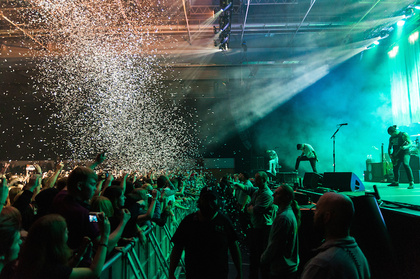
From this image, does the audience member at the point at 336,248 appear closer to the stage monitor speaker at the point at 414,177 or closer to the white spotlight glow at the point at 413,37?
the stage monitor speaker at the point at 414,177

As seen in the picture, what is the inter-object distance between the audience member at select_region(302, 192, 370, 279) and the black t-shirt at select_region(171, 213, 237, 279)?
3.54 feet

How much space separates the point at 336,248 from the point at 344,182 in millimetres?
3527

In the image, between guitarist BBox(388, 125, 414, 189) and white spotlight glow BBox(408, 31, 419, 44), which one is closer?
guitarist BBox(388, 125, 414, 189)

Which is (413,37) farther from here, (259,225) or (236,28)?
(259,225)

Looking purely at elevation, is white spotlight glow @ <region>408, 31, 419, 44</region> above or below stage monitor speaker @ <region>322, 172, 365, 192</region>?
above

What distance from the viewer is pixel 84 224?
2.13 meters

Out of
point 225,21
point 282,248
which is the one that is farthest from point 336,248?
point 225,21

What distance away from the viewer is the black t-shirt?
2375 mm

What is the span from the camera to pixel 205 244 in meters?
2.40

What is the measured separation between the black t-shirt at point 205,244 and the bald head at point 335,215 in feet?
3.54

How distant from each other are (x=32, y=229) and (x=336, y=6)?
1469cm

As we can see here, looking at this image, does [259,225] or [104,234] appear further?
[259,225]

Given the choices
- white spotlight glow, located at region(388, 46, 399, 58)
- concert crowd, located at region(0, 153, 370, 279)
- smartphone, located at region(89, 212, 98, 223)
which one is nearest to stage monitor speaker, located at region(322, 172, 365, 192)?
concert crowd, located at region(0, 153, 370, 279)

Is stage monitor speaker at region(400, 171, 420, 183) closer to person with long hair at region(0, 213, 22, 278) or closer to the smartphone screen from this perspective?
the smartphone screen
